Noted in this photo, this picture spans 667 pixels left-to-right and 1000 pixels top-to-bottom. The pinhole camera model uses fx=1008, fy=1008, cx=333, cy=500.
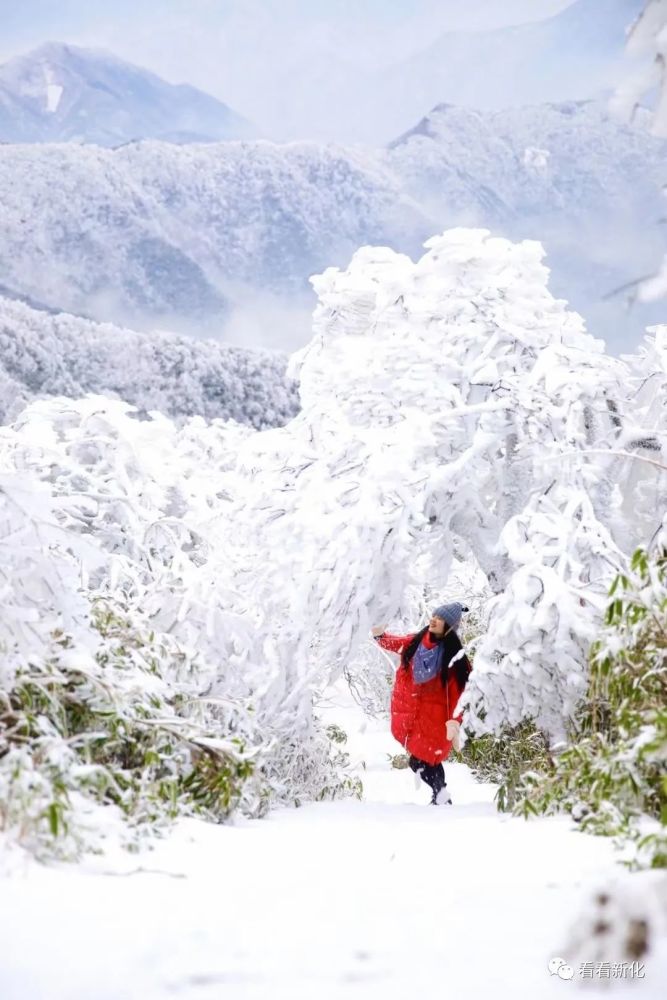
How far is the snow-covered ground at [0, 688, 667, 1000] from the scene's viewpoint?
6.06ft

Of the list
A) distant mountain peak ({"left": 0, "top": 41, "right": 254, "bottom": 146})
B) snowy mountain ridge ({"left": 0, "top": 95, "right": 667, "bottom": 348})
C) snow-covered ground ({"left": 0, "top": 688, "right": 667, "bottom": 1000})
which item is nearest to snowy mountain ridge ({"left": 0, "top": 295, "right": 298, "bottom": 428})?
snowy mountain ridge ({"left": 0, "top": 95, "right": 667, "bottom": 348})

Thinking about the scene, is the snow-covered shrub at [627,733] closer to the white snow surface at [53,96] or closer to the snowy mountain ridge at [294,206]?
the snowy mountain ridge at [294,206]

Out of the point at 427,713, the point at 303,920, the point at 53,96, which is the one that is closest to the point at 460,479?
the point at 427,713

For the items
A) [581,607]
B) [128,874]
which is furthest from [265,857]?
[581,607]

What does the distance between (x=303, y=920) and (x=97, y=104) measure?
34767mm

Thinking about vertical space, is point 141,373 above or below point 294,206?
below

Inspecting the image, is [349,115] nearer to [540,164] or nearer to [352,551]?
[540,164]

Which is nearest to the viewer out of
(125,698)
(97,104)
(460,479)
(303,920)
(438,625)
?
(303,920)

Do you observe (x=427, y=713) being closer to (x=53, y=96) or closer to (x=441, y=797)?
(x=441, y=797)

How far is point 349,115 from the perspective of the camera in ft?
102

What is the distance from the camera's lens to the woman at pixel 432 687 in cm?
491

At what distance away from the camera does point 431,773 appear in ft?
16.9

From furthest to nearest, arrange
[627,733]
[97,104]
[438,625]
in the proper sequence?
[97,104] → [438,625] → [627,733]

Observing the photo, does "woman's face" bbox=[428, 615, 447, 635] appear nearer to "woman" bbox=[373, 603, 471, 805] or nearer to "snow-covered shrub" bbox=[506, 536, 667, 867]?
"woman" bbox=[373, 603, 471, 805]
